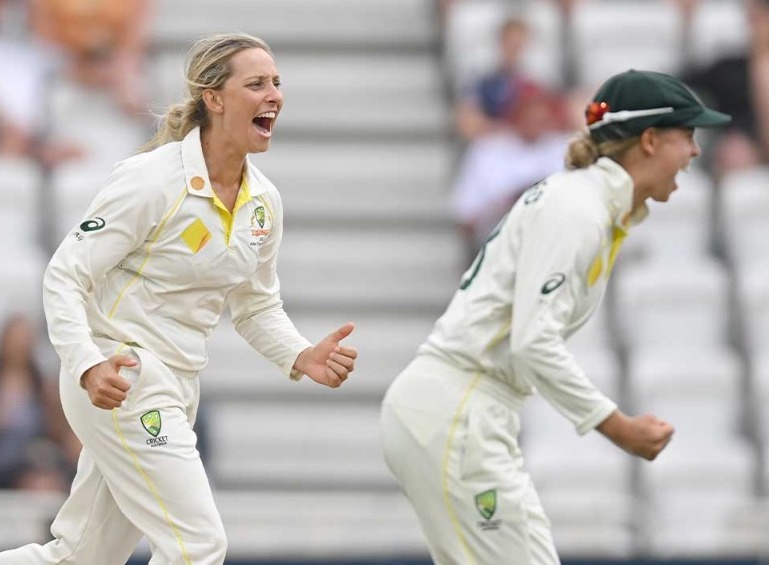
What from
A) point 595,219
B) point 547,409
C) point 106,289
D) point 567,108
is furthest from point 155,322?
point 567,108

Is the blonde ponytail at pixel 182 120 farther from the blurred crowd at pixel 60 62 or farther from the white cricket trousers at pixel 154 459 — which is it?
the blurred crowd at pixel 60 62

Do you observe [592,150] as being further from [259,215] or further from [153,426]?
[153,426]

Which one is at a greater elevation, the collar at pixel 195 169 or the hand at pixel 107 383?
the collar at pixel 195 169

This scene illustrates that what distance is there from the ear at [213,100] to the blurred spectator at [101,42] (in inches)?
189

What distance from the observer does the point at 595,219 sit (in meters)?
4.14

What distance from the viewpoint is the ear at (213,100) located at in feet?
14.1

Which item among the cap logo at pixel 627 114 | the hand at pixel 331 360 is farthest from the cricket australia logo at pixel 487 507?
the cap logo at pixel 627 114

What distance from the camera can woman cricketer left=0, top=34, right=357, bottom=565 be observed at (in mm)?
4113

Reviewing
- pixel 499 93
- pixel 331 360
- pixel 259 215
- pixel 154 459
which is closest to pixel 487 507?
pixel 331 360

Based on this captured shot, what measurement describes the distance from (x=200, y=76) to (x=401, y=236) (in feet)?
16.2

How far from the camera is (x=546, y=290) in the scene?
160 inches

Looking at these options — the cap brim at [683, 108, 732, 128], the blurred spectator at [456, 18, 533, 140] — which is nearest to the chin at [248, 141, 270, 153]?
the cap brim at [683, 108, 732, 128]

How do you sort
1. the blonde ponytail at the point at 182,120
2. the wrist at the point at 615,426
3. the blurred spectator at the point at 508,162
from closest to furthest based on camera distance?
the wrist at the point at 615,426, the blonde ponytail at the point at 182,120, the blurred spectator at the point at 508,162

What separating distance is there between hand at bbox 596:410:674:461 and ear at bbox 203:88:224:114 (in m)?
1.20
